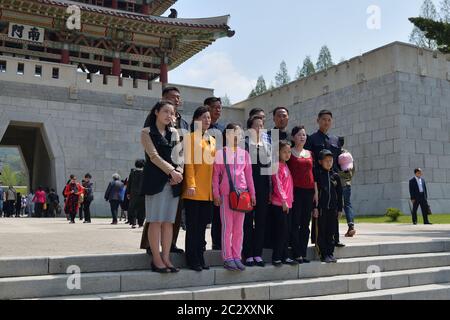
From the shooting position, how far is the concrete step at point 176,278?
376 centimetres

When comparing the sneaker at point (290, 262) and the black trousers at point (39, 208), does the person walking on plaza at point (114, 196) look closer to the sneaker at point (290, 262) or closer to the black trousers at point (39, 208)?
the black trousers at point (39, 208)

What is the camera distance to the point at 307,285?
181 inches

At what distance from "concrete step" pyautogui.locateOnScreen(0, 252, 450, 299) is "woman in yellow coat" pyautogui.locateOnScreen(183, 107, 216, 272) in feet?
0.69

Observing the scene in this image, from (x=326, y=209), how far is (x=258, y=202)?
1.00 meters

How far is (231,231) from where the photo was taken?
4543mm

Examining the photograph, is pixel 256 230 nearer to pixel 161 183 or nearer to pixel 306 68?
pixel 161 183

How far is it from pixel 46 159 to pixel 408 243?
1917 centimetres

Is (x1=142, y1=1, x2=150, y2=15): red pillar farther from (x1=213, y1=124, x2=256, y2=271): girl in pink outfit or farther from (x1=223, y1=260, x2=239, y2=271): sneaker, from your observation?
(x1=223, y1=260, x2=239, y2=271): sneaker

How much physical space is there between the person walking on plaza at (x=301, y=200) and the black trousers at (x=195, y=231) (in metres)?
1.16

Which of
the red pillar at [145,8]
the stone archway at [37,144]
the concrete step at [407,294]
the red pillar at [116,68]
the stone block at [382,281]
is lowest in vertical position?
the concrete step at [407,294]

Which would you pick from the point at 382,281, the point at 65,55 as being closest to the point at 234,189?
the point at 382,281

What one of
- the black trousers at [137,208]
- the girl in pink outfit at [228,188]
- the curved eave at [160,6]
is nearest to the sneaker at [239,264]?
the girl in pink outfit at [228,188]
